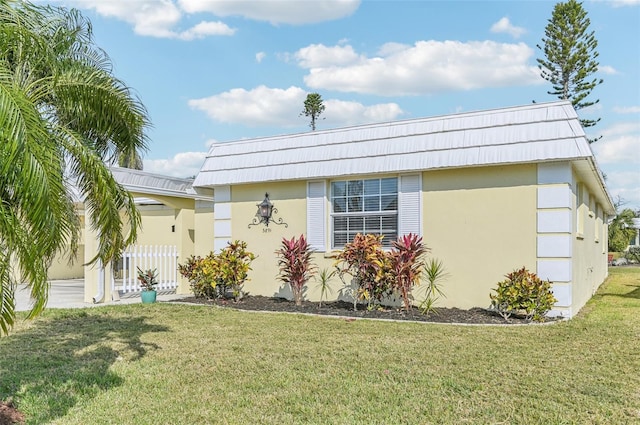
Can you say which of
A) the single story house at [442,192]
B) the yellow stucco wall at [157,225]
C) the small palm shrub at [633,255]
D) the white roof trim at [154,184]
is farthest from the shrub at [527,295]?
the small palm shrub at [633,255]

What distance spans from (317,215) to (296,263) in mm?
1151

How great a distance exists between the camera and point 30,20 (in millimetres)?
4258

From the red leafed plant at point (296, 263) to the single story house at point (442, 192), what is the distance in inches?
15.7

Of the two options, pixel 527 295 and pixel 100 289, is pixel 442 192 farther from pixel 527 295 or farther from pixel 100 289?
pixel 100 289

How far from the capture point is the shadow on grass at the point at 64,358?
188 inches

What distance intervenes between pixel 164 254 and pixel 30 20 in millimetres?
9047

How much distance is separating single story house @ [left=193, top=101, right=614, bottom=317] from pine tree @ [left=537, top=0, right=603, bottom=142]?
15.3m

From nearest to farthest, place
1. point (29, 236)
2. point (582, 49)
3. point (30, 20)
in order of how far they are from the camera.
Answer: point (29, 236) < point (30, 20) < point (582, 49)

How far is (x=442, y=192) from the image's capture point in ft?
31.3

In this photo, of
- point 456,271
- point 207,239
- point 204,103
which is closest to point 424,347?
point 456,271

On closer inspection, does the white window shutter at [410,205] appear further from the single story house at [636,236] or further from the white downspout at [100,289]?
the single story house at [636,236]

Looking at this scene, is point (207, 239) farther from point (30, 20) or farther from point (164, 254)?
point (30, 20)

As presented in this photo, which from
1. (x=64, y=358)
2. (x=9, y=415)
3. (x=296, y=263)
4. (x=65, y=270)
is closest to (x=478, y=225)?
(x=296, y=263)

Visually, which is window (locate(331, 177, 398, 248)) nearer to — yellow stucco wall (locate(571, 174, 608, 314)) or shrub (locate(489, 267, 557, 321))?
shrub (locate(489, 267, 557, 321))
